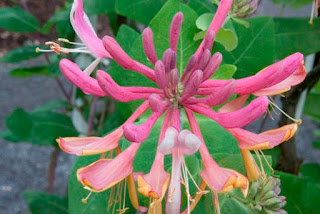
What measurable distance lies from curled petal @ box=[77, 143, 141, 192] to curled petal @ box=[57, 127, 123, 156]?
0.02 meters

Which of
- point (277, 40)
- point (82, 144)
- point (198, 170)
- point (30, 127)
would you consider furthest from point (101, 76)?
point (30, 127)

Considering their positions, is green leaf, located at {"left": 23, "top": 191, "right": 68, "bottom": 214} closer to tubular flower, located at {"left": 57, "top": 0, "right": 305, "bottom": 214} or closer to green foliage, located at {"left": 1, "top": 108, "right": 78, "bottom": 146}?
green foliage, located at {"left": 1, "top": 108, "right": 78, "bottom": 146}

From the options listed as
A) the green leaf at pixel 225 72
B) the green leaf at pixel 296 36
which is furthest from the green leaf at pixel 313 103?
the green leaf at pixel 225 72

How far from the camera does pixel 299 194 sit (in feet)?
2.79

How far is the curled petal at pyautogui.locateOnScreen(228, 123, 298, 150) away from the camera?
0.56 metres

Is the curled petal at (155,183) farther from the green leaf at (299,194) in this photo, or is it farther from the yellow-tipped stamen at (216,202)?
the green leaf at (299,194)

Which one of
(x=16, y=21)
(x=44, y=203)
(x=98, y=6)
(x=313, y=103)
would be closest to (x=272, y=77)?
(x=98, y=6)

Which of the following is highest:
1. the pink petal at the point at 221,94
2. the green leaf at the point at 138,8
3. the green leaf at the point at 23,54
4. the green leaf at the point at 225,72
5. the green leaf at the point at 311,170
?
the green leaf at the point at 138,8

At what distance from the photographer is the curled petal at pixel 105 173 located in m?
0.54

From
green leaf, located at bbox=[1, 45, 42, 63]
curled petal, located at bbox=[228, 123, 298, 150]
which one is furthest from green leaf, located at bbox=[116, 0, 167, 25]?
green leaf, located at bbox=[1, 45, 42, 63]

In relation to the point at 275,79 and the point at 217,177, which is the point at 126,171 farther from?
the point at 275,79

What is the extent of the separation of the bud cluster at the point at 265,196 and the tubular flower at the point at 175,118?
10 cm

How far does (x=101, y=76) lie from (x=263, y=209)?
12.7 inches

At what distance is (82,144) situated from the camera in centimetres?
59
